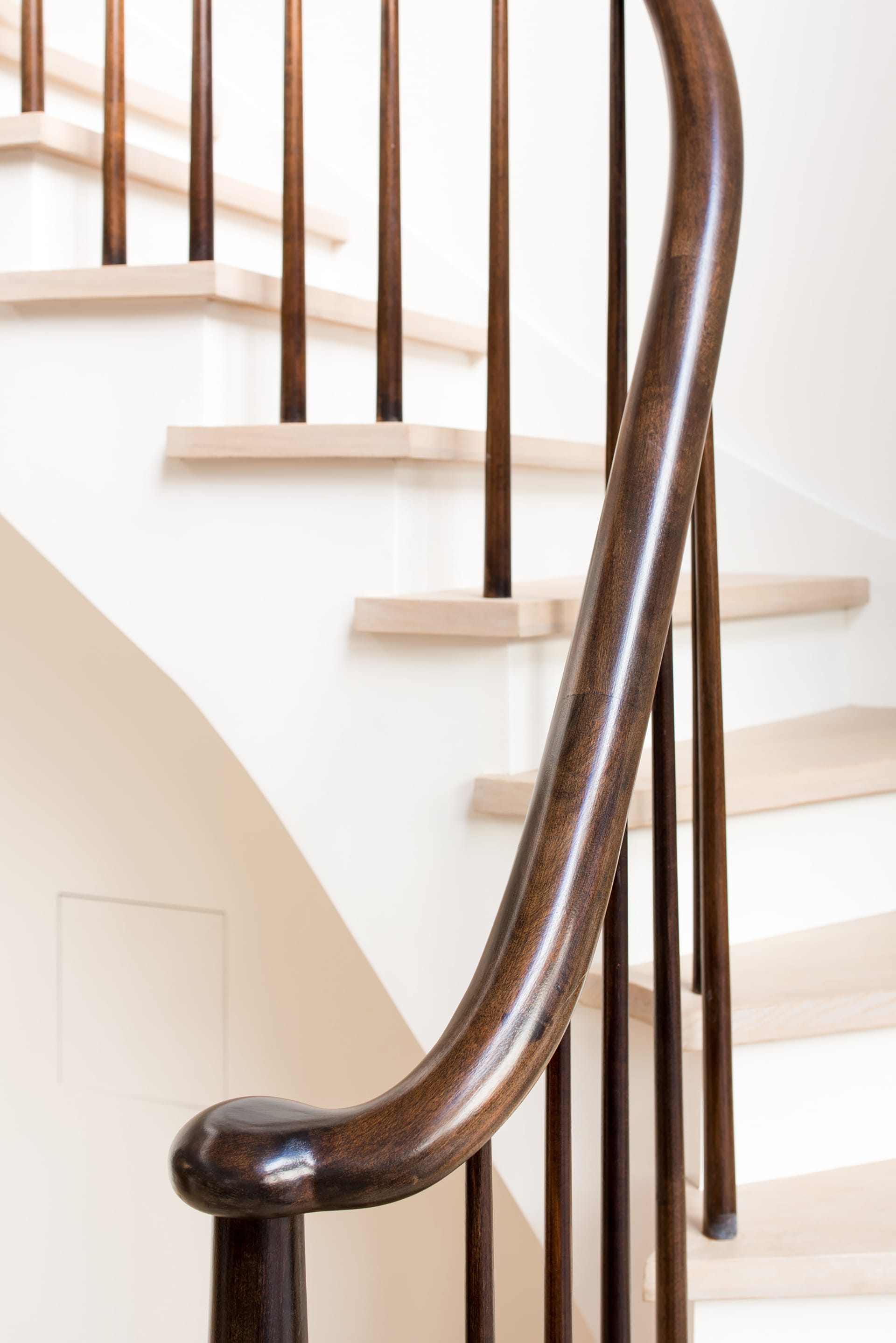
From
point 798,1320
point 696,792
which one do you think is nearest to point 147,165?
point 696,792

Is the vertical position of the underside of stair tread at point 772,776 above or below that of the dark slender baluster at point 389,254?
below

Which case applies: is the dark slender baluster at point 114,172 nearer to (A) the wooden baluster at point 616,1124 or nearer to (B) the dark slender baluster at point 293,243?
(B) the dark slender baluster at point 293,243

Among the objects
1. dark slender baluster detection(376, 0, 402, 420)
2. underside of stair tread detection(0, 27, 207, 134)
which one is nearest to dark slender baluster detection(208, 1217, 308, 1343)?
dark slender baluster detection(376, 0, 402, 420)

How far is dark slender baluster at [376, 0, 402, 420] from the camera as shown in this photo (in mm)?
1281

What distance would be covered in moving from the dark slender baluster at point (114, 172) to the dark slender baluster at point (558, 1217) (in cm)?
102

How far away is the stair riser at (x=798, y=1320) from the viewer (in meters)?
1.00

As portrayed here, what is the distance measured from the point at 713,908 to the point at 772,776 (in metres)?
0.33

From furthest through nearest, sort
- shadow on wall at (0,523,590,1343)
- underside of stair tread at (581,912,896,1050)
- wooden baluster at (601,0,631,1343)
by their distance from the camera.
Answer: shadow on wall at (0,523,590,1343), underside of stair tread at (581,912,896,1050), wooden baluster at (601,0,631,1343)

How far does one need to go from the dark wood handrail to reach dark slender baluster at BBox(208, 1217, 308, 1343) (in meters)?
0.02

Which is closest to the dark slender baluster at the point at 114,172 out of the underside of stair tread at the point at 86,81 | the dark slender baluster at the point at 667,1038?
the underside of stair tread at the point at 86,81

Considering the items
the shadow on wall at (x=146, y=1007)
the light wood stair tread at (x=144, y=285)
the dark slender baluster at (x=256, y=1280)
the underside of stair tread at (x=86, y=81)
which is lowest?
the shadow on wall at (x=146, y=1007)

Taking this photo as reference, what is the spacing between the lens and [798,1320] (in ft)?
3.33

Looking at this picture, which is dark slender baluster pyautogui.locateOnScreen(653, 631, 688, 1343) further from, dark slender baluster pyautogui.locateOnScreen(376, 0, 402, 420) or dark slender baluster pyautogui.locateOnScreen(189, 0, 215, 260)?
dark slender baluster pyautogui.locateOnScreen(189, 0, 215, 260)

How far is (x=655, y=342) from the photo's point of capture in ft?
2.65
